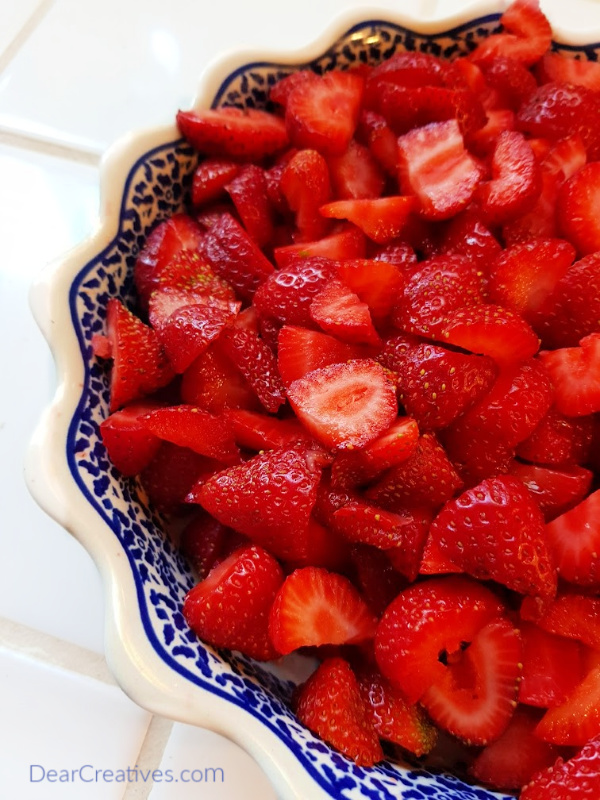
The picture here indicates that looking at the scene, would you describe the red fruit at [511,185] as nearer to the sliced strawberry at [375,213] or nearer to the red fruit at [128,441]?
the sliced strawberry at [375,213]

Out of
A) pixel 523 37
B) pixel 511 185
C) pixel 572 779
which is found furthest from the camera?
pixel 523 37

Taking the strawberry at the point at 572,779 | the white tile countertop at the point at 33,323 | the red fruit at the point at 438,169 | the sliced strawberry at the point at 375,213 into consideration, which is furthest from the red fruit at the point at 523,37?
the strawberry at the point at 572,779

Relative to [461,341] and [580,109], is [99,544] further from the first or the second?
[580,109]

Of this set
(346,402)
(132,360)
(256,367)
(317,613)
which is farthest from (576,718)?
(132,360)

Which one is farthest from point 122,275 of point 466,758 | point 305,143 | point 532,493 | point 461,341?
point 466,758

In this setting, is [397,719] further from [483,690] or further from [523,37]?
[523,37]

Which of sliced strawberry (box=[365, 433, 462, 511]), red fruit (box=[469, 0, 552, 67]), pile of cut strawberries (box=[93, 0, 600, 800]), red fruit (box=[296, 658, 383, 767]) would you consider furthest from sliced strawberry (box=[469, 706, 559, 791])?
red fruit (box=[469, 0, 552, 67])

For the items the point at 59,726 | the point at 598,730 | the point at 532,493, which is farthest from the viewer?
the point at 59,726
